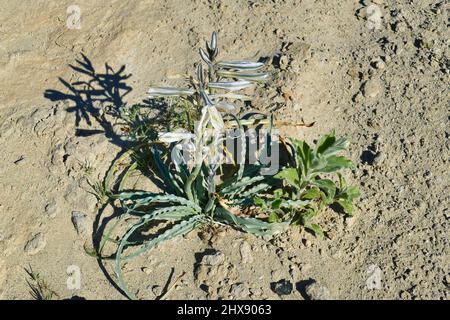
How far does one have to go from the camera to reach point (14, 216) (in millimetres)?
3680

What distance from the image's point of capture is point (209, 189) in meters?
3.38

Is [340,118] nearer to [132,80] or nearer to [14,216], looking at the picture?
[132,80]

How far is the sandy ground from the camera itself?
Result: 3.36 m

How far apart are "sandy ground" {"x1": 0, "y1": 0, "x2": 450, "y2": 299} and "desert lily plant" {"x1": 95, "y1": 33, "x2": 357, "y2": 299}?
0.13m

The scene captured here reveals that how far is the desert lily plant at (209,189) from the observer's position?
315cm

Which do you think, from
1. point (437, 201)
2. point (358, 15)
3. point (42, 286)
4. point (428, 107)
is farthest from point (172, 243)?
point (358, 15)

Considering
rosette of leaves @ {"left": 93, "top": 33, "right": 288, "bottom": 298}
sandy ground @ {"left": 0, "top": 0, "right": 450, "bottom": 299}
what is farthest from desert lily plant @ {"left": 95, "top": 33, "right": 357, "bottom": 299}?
sandy ground @ {"left": 0, "top": 0, "right": 450, "bottom": 299}

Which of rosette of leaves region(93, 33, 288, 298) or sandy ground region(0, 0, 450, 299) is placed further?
sandy ground region(0, 0, 450, 299)

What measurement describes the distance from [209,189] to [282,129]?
758mm

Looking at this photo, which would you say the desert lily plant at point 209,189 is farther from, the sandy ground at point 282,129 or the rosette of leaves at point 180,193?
the sandy ground at point 282,129

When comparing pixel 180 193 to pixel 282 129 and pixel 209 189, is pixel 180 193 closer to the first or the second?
pixel 209 189

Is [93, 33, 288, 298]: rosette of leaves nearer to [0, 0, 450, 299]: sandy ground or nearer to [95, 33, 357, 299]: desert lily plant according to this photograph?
[95, 33, 357, 299]: desert lily plant

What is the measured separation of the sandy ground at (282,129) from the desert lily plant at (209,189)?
13 cm

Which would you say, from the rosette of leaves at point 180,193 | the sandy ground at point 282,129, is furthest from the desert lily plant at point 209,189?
the sandy ground at point 282,129
